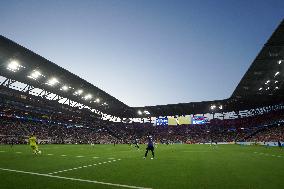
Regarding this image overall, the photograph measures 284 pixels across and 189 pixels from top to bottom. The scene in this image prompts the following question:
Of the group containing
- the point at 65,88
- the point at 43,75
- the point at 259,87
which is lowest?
the point at 65,88

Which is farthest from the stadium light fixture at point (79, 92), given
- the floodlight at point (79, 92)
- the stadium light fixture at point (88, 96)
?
the stadium light fixture at point (88, 96)

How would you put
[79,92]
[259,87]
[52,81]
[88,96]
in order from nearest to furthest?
[52,81], [259,87], [79,92], [88,96]

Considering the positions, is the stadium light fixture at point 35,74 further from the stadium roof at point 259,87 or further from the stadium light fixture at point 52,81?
the stadium roof at point 259,87

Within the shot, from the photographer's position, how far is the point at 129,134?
87.6m

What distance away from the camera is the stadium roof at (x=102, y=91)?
32634 mm

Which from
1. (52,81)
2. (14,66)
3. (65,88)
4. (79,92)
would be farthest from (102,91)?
(14,66)

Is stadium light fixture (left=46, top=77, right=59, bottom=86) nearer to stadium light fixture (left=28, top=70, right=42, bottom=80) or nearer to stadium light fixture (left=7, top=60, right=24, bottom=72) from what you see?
Result: stadium light fixture (left=28, top=70, right=42, bottom=80)

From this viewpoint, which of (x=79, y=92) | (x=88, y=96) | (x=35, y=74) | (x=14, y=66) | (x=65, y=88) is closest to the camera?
(x=14, y=66)

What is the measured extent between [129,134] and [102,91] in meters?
32.5

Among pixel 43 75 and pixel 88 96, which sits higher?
pixel 43 75

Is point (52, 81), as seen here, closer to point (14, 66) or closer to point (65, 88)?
point (65, 88)

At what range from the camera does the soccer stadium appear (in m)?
9.74

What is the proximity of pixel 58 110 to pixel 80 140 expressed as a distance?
9552mm


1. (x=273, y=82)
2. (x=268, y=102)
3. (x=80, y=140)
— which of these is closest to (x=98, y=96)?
(x=80, y=140)
